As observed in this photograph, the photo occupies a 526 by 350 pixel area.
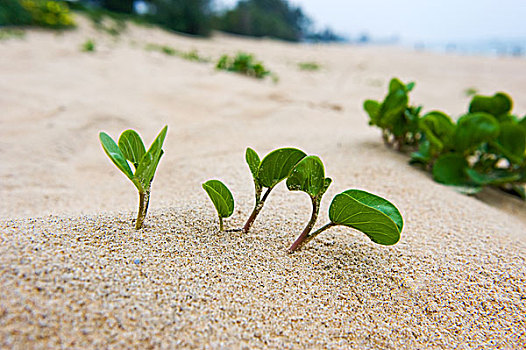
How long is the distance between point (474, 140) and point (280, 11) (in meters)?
21.7

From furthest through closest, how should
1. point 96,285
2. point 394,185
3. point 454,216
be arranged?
point 394,185, point 454,216, point 96,285

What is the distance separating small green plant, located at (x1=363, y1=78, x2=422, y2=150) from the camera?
151cm

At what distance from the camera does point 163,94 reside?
2.74 m

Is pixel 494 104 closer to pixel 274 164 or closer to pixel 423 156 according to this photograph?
pixel 423 156

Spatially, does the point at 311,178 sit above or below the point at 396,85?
below

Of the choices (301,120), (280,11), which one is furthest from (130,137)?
(280,11)

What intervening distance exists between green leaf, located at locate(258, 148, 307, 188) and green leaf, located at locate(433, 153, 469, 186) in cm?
89

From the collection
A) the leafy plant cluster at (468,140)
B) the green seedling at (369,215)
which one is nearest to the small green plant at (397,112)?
the leafy plant cluster at (468,140)

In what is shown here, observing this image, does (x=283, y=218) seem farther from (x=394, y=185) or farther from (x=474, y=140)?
(x=474, y=140)

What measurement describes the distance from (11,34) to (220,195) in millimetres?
5542

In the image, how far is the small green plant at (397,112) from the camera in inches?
59.6

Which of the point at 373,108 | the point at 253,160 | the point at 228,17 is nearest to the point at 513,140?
the point at 373,108

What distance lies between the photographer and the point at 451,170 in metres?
1.41

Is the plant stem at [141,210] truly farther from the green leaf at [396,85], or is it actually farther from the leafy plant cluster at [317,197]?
the green leaf at [396,85]
